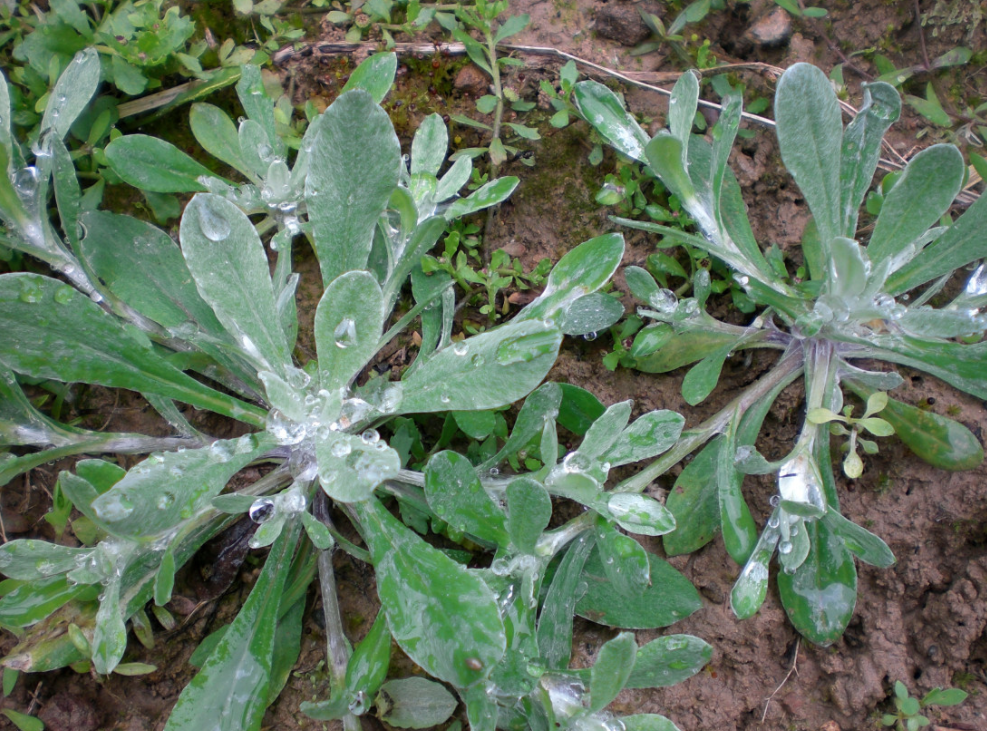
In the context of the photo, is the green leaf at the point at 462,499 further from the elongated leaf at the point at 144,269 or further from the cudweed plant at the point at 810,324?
the elongated leaf at the point at 144,269

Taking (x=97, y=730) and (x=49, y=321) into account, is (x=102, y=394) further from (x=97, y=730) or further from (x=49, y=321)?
(x=97, y=730)

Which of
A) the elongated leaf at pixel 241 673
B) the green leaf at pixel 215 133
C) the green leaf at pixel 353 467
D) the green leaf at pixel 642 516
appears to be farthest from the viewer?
the green leaf at pixel 215 133

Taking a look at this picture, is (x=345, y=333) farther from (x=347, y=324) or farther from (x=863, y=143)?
(x=863, y=143)

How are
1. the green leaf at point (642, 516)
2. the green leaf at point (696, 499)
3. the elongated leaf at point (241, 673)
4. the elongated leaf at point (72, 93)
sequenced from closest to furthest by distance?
the green leaf at point (642, 516) < the elongated leaf at point (241, 673) < the elongated leaf at point (72, 93) < the green leaf at point (696, 499)

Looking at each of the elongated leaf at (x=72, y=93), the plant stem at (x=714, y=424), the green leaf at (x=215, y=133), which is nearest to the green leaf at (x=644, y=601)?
the plant stem at (x=714, y=424)

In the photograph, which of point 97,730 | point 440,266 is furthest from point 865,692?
point 97,730

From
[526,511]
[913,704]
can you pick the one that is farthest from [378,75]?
[913,704]

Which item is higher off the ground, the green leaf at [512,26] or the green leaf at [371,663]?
the green leaf at [512,26]
